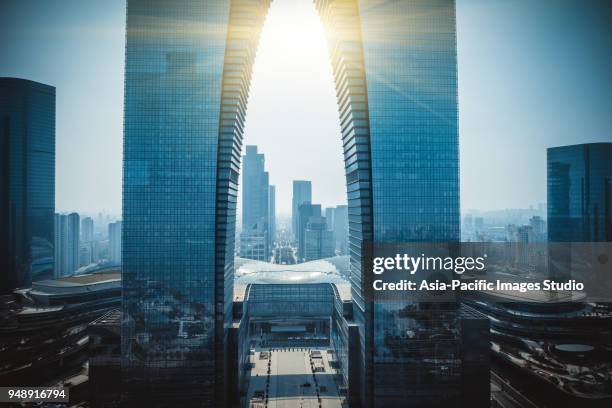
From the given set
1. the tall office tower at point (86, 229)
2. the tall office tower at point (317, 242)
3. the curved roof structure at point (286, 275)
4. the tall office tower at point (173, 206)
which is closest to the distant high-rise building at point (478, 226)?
the curved roof structure at point (286, 275)

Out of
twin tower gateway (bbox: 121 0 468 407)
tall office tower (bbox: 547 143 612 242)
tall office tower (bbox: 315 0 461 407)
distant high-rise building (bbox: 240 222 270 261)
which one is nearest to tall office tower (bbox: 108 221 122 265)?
distant high-rise building (bbox: 240 222 270 261)

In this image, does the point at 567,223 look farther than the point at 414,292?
Yes

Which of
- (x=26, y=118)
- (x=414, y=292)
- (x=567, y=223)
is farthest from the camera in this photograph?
(x=567, y=223)

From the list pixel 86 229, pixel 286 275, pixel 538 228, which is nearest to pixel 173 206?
pixel 286 275

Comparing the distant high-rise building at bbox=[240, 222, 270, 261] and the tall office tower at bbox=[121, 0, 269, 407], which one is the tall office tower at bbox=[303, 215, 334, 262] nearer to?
the distant high-rise building at bbox=[240, 222, 270, 261]

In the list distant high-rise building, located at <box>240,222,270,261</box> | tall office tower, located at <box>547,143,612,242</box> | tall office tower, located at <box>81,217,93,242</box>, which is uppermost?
tall office tower, located at <box>547,143,612,242</box>

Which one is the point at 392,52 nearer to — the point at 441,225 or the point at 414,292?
the point at 441,225

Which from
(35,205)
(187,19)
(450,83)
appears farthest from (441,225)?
(35,205)
